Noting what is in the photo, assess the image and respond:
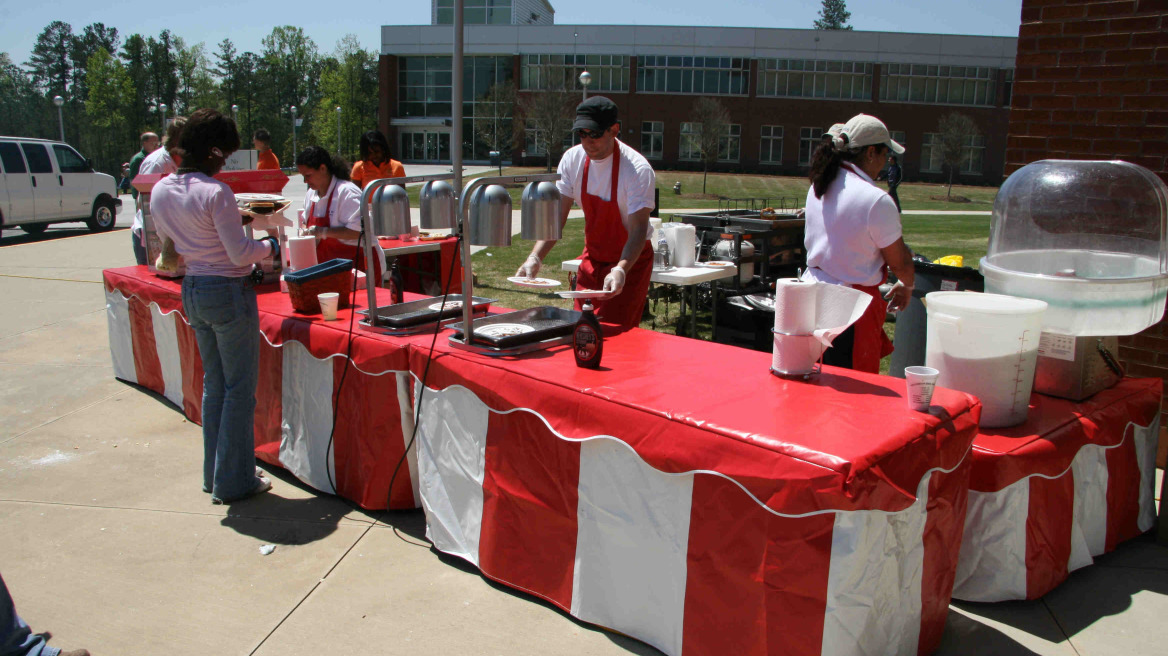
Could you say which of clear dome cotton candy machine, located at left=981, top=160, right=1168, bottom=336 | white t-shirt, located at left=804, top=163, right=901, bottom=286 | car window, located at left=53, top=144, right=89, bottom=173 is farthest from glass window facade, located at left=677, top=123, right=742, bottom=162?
white t-shirt, located at left=804, top=163, right=901, bottom=286

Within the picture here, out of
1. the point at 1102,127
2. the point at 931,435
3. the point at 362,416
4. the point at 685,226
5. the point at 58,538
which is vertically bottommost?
the point at 58,538

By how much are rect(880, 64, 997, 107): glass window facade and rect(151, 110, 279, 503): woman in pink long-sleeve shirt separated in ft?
154

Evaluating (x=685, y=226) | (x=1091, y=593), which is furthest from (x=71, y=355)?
(x=1091, y=593)

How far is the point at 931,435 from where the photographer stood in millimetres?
2150

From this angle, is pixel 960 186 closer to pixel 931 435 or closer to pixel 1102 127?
pixel 1102 127

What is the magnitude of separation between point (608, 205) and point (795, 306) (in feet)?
4.82

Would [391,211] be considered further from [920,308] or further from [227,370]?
[920,308]

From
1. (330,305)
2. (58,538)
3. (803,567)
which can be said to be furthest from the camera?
(330,305)

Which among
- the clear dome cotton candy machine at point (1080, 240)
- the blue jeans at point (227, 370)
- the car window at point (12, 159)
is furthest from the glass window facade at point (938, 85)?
the blue jeans at point (227, 370)

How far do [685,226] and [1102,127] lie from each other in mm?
2962

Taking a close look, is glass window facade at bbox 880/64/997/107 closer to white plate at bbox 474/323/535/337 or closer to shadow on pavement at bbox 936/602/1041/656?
white plate at bbox 474/323/535/337

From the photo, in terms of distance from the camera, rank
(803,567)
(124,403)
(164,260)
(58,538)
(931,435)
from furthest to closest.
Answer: (124,403)
(164,260)
(58,538)
(931,435)
(803,567)

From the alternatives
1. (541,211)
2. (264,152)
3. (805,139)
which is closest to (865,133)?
(541,211)

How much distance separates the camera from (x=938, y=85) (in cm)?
4425
